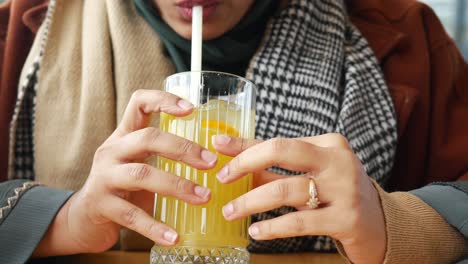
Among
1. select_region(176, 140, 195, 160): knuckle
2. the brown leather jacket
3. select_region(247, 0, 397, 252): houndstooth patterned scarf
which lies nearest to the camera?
select_region(176, 140, 195, 160): knuckle

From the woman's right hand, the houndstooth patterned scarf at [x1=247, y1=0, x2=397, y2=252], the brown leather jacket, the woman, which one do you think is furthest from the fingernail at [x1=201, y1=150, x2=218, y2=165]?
the brown leather jacket

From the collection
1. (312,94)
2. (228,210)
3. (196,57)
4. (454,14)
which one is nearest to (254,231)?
(228,210)

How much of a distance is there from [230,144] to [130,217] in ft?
0.56

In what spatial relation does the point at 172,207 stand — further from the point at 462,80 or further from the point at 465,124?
the point at 462,80

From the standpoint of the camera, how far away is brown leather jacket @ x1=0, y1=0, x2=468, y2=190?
138 cm

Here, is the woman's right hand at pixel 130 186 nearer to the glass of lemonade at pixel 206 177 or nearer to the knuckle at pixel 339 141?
the glass of lemonade at pixel 206 177

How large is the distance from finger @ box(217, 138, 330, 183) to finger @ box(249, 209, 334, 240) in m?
0.06

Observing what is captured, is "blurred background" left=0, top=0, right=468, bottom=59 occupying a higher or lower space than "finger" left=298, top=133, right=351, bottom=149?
lower

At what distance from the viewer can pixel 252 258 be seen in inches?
43.1

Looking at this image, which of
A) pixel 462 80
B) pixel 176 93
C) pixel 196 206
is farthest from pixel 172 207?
pixel 462 80

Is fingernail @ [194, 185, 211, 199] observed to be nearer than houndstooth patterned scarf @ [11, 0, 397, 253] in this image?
Yes

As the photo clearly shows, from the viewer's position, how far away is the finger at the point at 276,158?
727 mm

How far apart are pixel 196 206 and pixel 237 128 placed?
0.12m

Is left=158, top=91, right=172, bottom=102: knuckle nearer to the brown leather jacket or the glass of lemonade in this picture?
the glass of lemonade
